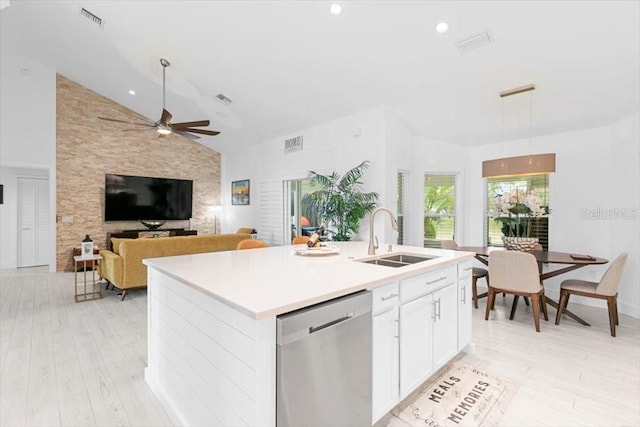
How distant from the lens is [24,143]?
6184 mm

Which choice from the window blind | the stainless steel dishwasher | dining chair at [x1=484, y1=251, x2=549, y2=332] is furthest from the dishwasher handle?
the window blind

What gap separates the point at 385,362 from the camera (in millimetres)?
1816

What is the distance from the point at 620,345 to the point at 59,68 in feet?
32.5

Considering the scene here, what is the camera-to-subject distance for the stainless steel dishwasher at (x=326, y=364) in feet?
4.23

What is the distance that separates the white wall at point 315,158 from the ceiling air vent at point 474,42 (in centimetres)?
158

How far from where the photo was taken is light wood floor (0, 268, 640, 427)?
6.61 ft

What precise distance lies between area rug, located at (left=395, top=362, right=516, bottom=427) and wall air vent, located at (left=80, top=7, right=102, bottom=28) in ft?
19.4

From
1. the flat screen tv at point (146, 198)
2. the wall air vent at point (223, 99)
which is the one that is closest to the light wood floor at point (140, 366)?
the flat screen tv at point (146, 198)

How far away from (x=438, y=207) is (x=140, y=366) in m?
4.99

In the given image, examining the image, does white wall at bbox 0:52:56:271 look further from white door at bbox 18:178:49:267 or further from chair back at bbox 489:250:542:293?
chair back at bbox 489:250:542:293

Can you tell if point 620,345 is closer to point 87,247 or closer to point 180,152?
Result: point 87,247

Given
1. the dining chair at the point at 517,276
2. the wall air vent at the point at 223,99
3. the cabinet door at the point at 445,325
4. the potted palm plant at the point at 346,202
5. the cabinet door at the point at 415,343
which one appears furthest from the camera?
the wall air vent at the point at 223,99

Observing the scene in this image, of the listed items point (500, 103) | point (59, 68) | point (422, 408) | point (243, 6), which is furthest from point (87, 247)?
point (500, 103)

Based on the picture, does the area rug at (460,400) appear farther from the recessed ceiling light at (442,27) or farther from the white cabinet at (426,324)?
the recessed ceiling light at (442,27)
